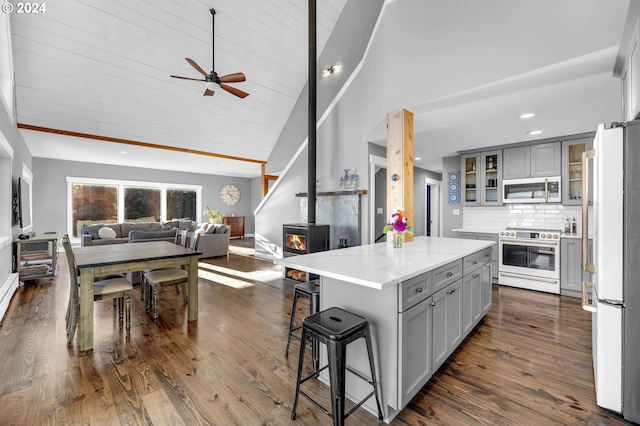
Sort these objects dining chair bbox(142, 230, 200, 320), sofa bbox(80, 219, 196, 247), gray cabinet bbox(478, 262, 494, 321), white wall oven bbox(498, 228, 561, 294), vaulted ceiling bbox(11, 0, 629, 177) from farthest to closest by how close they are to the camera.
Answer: sofa bbox(80, 219, 196, 247) < white wall oven bbox(498, 228, 561, 294) < dining chair bbox(142, 230, 200, 320) < gray cabinet bbox(478, 262, 494, 321) < vaulted ceiling bbox(11, 0, 629, 177)

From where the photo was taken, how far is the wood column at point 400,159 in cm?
342

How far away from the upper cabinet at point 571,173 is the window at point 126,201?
1089 centimetres

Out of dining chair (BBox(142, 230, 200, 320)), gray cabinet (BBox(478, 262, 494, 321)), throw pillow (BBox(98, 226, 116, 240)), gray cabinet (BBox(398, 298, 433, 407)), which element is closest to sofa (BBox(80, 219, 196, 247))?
throw pillow (BBox(98, 226, 116, 240))

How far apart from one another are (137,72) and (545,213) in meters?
7.38

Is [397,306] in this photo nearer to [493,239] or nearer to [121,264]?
[121,264]

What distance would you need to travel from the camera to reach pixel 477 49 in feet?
8.67

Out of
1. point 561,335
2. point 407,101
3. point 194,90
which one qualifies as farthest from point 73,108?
point 561,335

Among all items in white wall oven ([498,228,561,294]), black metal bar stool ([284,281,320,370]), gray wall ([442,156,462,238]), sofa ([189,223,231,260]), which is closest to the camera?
black metal bar stool ([284,281,320,370])

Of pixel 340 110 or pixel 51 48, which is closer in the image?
pixel 51 48

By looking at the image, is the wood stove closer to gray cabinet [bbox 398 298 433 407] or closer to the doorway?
the doorway

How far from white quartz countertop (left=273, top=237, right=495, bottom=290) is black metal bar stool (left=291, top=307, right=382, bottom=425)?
25cm

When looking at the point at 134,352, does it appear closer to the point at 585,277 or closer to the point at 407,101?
the point at 407,101

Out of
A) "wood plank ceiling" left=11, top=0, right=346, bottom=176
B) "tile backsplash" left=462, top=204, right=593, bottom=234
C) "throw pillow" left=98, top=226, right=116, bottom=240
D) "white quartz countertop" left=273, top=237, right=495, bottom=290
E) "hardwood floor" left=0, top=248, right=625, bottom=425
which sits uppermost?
"wood plank ceiling" left=11, top=0, right=346, bottom=176

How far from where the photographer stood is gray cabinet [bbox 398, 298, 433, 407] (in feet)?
5.47
